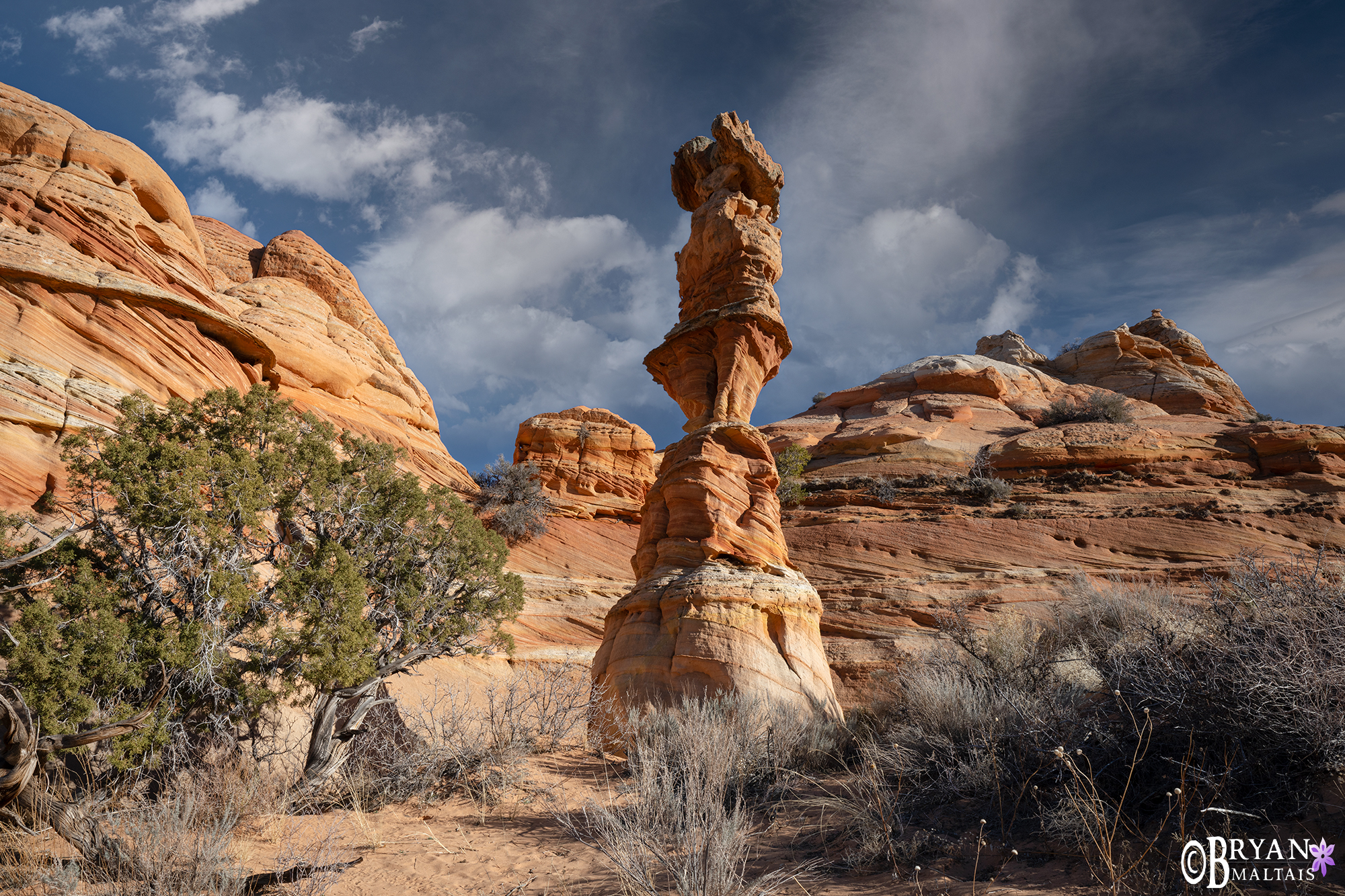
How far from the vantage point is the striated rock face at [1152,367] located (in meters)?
30.1

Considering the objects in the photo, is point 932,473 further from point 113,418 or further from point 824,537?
point 113,418

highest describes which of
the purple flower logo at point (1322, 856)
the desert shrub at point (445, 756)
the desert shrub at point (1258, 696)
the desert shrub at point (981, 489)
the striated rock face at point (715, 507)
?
the desert shrub at point (981, 489)

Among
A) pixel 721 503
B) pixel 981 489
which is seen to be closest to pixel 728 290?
pixel 721 503

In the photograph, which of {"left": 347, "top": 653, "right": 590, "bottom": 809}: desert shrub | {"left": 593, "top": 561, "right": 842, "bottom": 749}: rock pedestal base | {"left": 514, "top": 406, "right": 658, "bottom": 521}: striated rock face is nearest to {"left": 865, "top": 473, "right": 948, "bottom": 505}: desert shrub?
{"left": 514, "top": 406, "right": 658, "bottom": 521}: striated rock face

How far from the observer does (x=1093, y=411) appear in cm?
2823

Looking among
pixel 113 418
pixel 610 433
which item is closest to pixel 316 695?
pixel 113 418

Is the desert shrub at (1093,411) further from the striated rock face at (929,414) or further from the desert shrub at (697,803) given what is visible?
the desert shrub at (697,803)

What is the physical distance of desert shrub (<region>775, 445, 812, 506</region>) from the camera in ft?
74.8

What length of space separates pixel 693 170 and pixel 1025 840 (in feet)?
60.0

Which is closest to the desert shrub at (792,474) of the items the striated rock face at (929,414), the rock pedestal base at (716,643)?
the striated rock face at (929,414)

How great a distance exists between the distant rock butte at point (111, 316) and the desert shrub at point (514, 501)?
6.16 feet

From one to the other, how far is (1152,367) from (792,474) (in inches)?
906

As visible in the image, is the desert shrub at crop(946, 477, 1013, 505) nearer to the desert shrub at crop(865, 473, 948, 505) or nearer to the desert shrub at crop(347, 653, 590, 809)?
the desert shrub at crop(865, 473, 948, 505)

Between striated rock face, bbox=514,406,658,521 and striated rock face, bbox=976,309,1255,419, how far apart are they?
25504 millimetres
